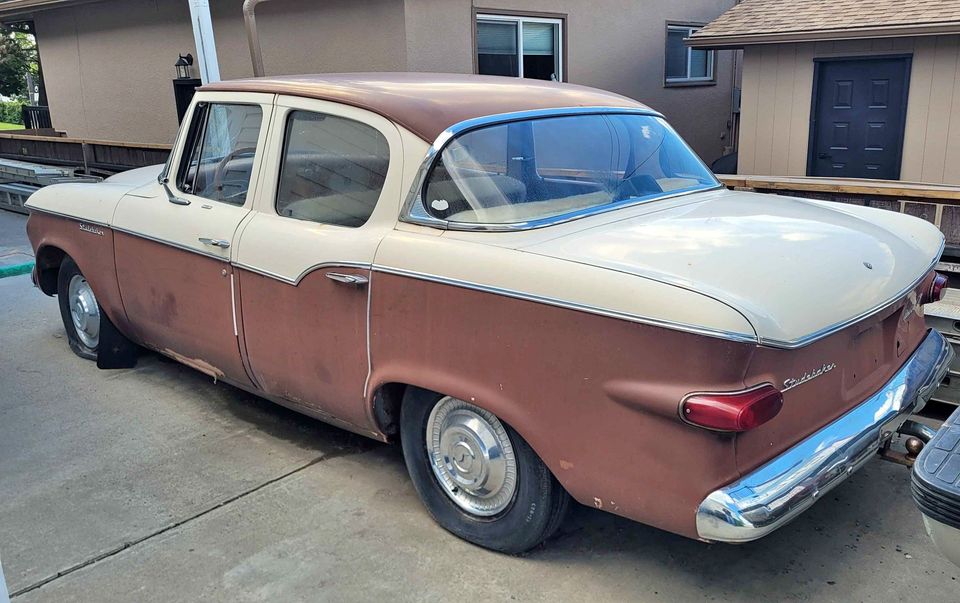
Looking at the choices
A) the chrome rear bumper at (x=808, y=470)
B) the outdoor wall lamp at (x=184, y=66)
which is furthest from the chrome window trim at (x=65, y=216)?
the outdoor wall lamp at (x=184, y=66)

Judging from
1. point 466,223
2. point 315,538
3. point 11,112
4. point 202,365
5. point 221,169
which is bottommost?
point 315,538

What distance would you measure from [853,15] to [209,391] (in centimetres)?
868

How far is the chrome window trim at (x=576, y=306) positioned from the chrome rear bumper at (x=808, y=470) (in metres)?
0.48

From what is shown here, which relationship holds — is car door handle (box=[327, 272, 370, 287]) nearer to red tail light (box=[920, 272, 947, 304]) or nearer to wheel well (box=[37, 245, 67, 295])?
red tail light (box=[920, 272, 947, 304])

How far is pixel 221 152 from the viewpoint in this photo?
4336 mm

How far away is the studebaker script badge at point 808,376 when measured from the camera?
2689 millimetres

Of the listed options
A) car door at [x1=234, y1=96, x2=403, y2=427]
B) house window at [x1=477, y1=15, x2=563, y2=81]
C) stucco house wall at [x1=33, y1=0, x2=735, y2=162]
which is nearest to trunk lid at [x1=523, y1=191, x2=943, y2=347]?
car door at [x1=234, y1=96, x2=403, y2=427]

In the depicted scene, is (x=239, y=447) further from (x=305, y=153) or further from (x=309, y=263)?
(x=305, y=153)

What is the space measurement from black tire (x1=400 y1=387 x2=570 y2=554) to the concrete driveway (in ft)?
0.28

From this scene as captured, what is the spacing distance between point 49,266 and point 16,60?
99.3 feet

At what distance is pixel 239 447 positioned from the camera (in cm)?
438

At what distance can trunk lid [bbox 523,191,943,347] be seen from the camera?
263 cm

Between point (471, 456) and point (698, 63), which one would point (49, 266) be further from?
point (698, 63)

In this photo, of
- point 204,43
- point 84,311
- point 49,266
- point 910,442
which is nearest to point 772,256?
point 910,442
